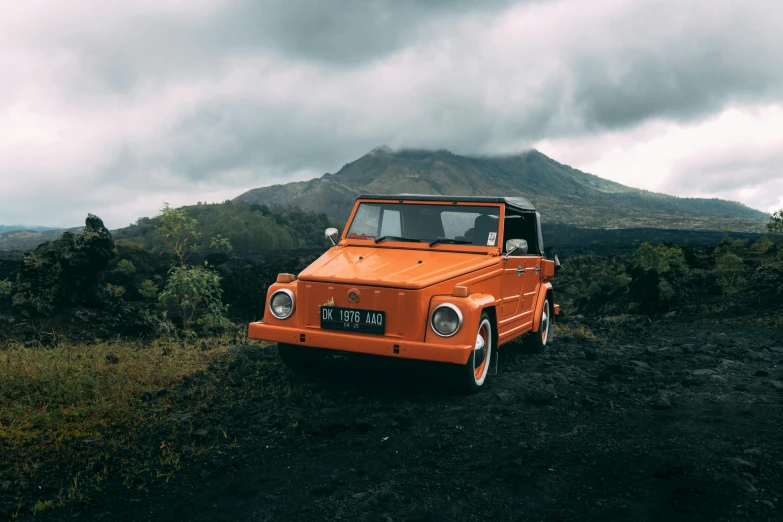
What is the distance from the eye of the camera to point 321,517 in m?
3.71

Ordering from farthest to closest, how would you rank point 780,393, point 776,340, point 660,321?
1. point 660,321
2. point 776,340
3. point 780,393

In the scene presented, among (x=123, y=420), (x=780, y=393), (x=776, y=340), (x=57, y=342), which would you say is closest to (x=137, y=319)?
(x=57, y=342)

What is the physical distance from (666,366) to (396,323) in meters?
4.40

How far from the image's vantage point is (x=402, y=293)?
5996 mm

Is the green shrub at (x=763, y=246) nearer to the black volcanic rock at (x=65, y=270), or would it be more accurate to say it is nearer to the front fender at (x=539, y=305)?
the front fender at (x=539, y=305)

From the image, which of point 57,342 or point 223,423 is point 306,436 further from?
point 57,342

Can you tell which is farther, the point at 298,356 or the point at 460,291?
the point at 298,356

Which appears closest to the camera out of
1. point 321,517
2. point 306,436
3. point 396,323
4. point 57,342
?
point 321,517

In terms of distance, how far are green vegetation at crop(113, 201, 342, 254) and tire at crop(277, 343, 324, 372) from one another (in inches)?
1262

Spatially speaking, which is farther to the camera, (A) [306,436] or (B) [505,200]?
(B) [505,200]

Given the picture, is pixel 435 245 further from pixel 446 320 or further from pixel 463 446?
pixel 463 446

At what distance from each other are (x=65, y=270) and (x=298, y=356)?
6234 mm

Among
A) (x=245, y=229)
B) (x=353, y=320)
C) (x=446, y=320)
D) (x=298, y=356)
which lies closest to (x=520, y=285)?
(x=446, y=320)

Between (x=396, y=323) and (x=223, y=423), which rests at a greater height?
(x=396, y=323)
